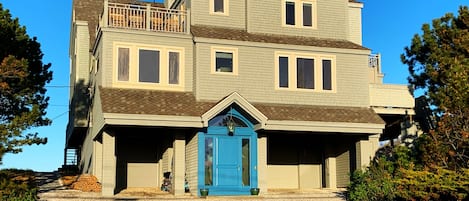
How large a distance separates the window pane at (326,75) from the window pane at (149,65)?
21.6 ft

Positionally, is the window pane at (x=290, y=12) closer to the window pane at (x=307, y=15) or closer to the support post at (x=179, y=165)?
the window pane at (x=307, y=15)

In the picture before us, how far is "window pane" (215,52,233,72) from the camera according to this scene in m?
24.1

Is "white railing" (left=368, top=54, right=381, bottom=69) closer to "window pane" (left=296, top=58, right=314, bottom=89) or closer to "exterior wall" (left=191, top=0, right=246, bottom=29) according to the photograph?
"window pane" (left=296, top=58, right=314, bottom=89)

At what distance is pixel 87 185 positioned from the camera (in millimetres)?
22141

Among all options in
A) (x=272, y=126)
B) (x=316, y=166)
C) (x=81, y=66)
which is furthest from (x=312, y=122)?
(x=81, y=66)

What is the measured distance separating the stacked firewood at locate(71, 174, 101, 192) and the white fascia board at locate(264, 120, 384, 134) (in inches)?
246

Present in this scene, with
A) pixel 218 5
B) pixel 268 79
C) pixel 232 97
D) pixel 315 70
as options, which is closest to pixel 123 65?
pixel 232 97

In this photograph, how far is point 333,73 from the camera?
83.7ft

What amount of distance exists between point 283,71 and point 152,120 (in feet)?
19.7

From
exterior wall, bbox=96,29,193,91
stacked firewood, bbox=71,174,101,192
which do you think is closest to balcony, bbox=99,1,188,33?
exterior wall, bbox=96,29,193,91

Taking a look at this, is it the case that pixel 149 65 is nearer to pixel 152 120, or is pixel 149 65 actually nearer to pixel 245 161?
pixel 152 120

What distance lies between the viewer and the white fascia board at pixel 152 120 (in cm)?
2110

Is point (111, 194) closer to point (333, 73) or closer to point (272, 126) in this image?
point (272, 126)

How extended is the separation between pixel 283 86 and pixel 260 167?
3.43 m
